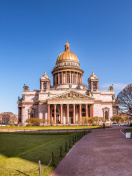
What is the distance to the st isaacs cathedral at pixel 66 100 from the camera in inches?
3068

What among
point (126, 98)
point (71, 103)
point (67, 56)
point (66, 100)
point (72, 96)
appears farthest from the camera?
point (67, 56)

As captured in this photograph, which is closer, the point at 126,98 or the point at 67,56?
the point at 126,98

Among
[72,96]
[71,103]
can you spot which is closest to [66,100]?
[71,103]

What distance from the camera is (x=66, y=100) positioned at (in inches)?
3061

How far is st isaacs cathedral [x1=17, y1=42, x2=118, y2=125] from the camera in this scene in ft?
256

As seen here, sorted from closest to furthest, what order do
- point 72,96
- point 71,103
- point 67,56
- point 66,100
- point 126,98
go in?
point 126,98 → point 71,103 → point 66,100 → point 72,96 → point 67,56

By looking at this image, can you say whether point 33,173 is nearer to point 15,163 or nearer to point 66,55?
point 15,163

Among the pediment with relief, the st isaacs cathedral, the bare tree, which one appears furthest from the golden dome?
the bare tree

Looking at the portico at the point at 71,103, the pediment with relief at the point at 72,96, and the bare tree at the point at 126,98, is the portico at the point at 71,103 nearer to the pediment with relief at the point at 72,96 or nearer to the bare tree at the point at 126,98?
the pediment with relief at the point at 72,96

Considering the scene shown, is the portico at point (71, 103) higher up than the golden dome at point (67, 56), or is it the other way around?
the golden dome at point (67, 56)

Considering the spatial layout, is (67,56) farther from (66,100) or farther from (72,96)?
(66,100)

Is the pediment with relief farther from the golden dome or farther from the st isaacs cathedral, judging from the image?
the golden dome

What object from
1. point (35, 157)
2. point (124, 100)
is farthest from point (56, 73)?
point (35, 157)

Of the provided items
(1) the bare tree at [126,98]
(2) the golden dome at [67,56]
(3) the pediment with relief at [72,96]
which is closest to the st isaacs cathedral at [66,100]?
(3) the pediment with relief at [72,96]
